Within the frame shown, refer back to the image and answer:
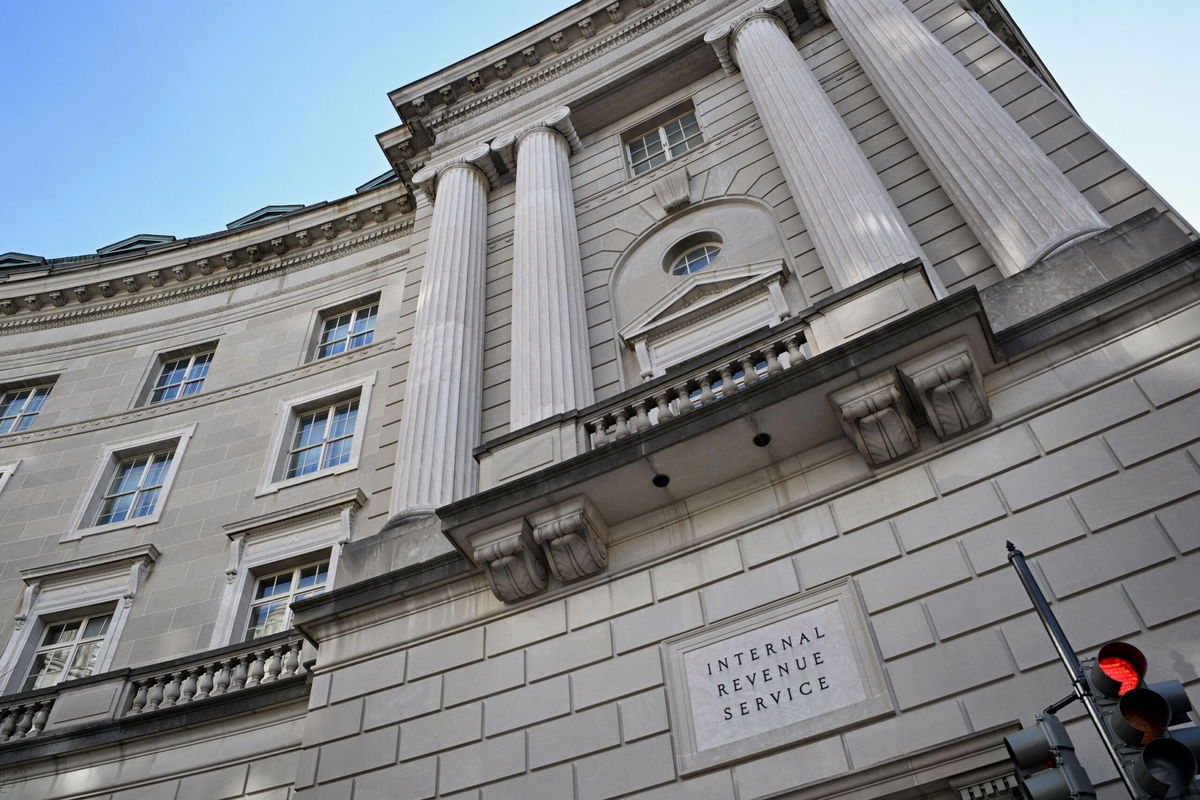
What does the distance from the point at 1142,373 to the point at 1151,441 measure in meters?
0.91

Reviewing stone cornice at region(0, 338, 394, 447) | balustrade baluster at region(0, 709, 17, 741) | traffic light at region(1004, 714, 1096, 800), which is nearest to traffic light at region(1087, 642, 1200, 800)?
traffic light at region(1004, 714, 1096, 800)

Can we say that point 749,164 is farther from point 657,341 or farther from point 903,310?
point 903,310

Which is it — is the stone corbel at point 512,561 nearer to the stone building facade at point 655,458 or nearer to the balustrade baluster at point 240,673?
the stone building facade at point 655,458

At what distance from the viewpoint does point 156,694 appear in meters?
15.6

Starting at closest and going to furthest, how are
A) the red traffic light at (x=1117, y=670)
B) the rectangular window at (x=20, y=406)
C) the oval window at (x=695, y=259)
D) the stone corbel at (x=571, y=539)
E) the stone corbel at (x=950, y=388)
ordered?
the red traffic light at (x=1117, y=670) < the stone corbel at (x=950, y=388) < the stone corbel at (x=571, y=539) < the oval window at (x=695, y=259) < the rectangular window at (x=20, y=406)

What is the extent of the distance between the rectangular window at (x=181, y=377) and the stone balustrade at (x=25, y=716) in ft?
31.4

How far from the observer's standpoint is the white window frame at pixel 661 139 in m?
20.8

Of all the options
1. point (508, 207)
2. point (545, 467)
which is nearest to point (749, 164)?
point (508, 207)

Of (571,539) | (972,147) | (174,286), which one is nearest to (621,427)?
(571,539)

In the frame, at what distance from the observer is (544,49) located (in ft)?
79.5

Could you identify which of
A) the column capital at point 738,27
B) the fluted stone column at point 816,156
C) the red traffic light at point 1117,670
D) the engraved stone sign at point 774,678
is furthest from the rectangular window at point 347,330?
the red traffic light at point 1117,670

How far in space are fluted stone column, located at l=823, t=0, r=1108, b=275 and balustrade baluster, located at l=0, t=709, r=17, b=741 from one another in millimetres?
17615

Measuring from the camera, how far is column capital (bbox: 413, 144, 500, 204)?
22.4 m

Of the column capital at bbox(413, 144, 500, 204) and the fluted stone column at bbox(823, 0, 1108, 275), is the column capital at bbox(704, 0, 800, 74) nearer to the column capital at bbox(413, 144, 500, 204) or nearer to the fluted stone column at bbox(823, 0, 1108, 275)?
the fluted stone column at bbox(823, 0, 1108, 275)
